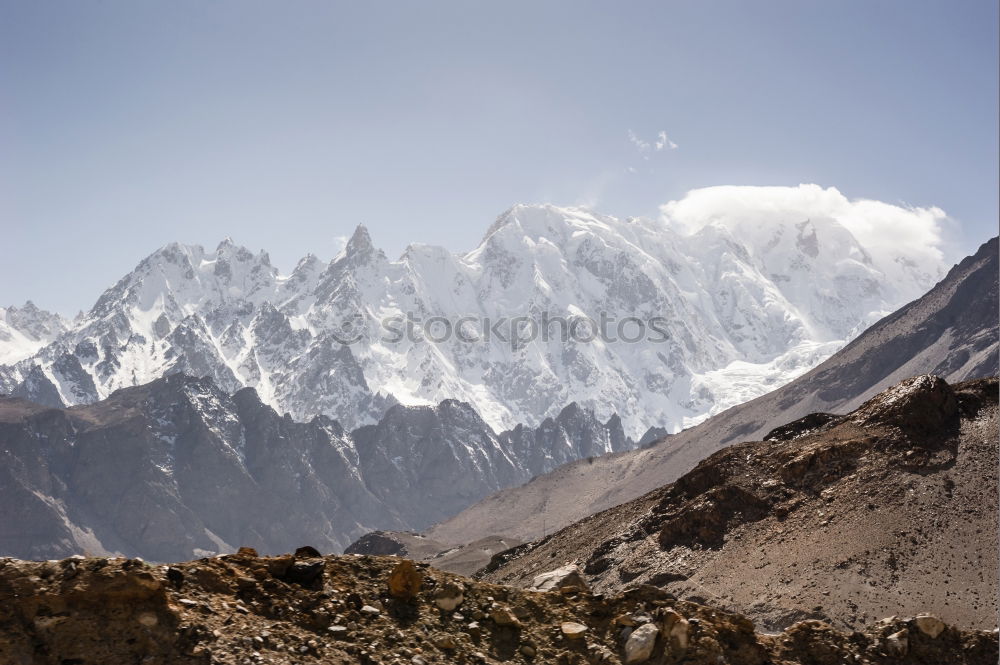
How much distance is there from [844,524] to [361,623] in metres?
39.0

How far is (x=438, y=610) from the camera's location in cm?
2347

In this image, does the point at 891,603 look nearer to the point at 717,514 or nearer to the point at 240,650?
the point at 717,514

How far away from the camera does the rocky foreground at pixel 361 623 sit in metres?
19.4

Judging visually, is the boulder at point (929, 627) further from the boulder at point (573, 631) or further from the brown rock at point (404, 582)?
the brown rock at point (404, 582)

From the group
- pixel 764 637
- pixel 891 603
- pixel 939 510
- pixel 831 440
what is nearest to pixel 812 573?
pixel 891 603

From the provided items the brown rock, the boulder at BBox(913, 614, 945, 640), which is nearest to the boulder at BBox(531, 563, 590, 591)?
the brown rock

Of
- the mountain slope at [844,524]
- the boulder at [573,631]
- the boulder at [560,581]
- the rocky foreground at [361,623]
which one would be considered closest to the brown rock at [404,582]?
the rocky foreground at [361,623]

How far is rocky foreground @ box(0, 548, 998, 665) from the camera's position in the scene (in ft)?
63.7

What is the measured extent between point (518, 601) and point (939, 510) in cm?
3683

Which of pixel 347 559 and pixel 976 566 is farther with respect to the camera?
pixel 976 566

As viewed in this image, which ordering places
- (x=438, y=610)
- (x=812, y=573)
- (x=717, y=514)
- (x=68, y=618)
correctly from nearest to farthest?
(x=68, y=618) < (x=438, y=610) < (x=812, y=573) < (x=717, y=514)

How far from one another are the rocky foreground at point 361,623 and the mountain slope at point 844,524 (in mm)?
25409

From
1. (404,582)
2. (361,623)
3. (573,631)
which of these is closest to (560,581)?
(573,631)

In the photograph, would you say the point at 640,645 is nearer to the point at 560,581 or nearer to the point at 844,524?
the point at 560,581
